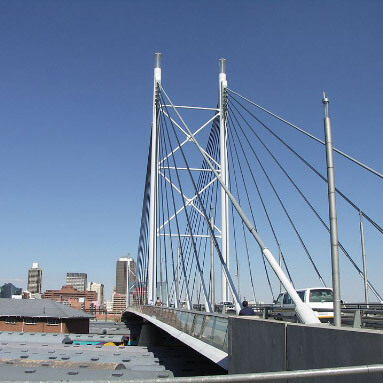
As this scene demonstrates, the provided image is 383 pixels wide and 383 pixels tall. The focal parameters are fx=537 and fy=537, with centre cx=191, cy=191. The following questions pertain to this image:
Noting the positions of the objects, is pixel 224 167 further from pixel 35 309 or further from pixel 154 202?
pixel 35 309

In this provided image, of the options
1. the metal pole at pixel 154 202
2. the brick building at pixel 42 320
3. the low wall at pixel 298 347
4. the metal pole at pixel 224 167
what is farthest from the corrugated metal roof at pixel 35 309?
the low wall at pixel 298 347

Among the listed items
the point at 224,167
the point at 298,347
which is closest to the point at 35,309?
the point at 224,167

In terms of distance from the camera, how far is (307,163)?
17219 mm

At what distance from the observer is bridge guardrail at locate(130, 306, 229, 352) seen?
10.5 m

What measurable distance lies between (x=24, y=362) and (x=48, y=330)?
128 feet

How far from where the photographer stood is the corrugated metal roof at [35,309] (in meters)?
55.6

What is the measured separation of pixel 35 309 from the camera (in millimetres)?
57844

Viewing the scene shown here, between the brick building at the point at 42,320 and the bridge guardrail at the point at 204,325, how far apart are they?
1532 inches

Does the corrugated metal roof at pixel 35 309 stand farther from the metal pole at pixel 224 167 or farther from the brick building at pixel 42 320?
the metal pole at pixel 224 167

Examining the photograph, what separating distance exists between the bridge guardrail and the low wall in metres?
1.13

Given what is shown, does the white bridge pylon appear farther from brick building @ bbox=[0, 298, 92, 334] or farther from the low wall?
brick building @ bbox=[0, 298, 92, 334]

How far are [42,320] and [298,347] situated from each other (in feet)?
174

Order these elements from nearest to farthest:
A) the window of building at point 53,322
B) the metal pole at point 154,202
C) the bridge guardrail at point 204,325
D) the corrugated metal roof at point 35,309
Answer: the bridge guardrail at point 204,325 < the metal pole at point 154,202 < the window of building at point 53,322 < the corrugated metal roof at point 35,309

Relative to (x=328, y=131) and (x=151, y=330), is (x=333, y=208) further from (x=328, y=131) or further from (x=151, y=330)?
(x=151, y=330)
